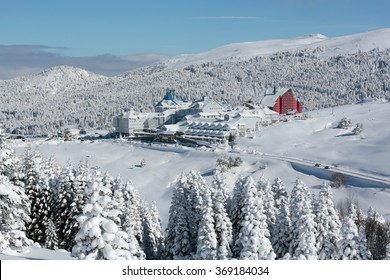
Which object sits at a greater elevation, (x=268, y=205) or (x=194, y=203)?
(x=194, y=203)

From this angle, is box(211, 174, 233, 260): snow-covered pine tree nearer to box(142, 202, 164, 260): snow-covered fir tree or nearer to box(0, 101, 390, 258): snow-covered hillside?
box(142, 202, 164, 260): snow-covered fir tree

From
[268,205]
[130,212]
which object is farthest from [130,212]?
[268,205]

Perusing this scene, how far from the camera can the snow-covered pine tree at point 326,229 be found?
31.6 meters

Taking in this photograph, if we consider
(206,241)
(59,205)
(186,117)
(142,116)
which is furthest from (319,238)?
(142,116)

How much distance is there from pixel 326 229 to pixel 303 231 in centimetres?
314

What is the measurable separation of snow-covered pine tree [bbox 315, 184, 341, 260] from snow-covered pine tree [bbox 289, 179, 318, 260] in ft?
2.04

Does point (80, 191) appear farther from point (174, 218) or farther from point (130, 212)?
point (174, 218)

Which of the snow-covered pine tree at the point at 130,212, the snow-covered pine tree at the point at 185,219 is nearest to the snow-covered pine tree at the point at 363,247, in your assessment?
the snow-covered pine tree at the point at 185,219

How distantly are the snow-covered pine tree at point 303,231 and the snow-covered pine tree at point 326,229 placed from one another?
622mm

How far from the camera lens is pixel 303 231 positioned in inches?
1198

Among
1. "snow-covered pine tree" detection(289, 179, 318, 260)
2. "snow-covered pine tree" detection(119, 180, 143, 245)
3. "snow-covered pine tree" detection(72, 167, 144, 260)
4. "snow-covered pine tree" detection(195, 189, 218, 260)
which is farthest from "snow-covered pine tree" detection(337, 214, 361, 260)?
"snow-covered pine tree" detection(72, 167, 144, 260)

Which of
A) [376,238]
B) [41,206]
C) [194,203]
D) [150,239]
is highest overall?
[41,206]
